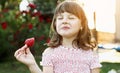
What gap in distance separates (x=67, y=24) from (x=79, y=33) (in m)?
0.18

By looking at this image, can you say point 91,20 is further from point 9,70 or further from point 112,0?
point 9,70

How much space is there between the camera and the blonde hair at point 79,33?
2916 mm

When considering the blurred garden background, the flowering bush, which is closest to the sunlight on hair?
Answer: the blurred garden background

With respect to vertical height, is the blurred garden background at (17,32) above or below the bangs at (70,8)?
below

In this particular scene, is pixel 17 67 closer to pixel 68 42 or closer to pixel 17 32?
pixel 17 32

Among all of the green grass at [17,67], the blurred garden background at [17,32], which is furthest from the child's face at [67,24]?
the blurred garden background at [17,32]

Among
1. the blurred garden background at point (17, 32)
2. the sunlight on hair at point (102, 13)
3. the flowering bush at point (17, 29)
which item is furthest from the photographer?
the sunlight on hair at point (102, 13)

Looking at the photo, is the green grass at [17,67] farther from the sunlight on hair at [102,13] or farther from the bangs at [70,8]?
the sunlight on hair at [102,13]

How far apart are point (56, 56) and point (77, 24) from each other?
27 cm

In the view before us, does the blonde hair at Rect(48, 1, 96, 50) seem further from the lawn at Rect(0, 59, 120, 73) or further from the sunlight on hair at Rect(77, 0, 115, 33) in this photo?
the sunlight on hair at Rect(77, 0, 115, 33)

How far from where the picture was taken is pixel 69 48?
2.96m

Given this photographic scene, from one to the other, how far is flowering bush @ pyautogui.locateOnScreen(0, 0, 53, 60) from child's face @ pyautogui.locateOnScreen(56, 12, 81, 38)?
4248 millimetres

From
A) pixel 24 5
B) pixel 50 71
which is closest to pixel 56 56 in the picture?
pixel 50 71

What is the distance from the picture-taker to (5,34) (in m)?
7.16
